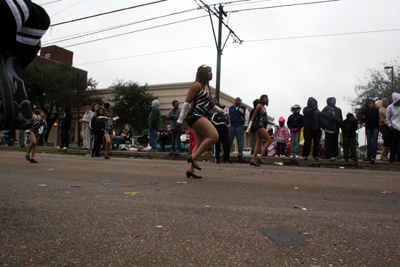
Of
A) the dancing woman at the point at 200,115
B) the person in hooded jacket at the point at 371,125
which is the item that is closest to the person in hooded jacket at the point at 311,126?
the person in hooded jacket at the point at 371,125

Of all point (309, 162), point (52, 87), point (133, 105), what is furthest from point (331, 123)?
point (52, 87)

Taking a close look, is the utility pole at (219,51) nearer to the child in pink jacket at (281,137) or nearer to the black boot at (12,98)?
the child in pink jacket at (281,137)

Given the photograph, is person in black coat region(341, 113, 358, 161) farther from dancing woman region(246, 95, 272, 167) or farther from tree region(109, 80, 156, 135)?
tree region(109, 80, 156, 135)

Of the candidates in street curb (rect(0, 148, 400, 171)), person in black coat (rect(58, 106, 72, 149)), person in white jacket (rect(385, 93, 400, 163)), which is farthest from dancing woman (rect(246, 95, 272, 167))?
person in black coat (rect(58, 106, 72, 149))

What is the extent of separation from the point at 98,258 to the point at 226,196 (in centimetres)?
212

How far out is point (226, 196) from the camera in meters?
3.69

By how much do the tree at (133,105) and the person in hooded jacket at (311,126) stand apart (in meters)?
26.5

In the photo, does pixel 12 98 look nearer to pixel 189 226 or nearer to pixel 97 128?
pixel 189 226

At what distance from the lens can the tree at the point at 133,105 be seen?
1366 inches

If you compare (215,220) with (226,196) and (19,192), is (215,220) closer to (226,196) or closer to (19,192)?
(226,196)

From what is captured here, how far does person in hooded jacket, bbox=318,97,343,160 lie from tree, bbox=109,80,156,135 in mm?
26848

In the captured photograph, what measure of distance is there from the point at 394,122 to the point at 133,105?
29569 mm

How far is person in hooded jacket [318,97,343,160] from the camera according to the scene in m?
9.52

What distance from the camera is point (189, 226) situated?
2379mm
